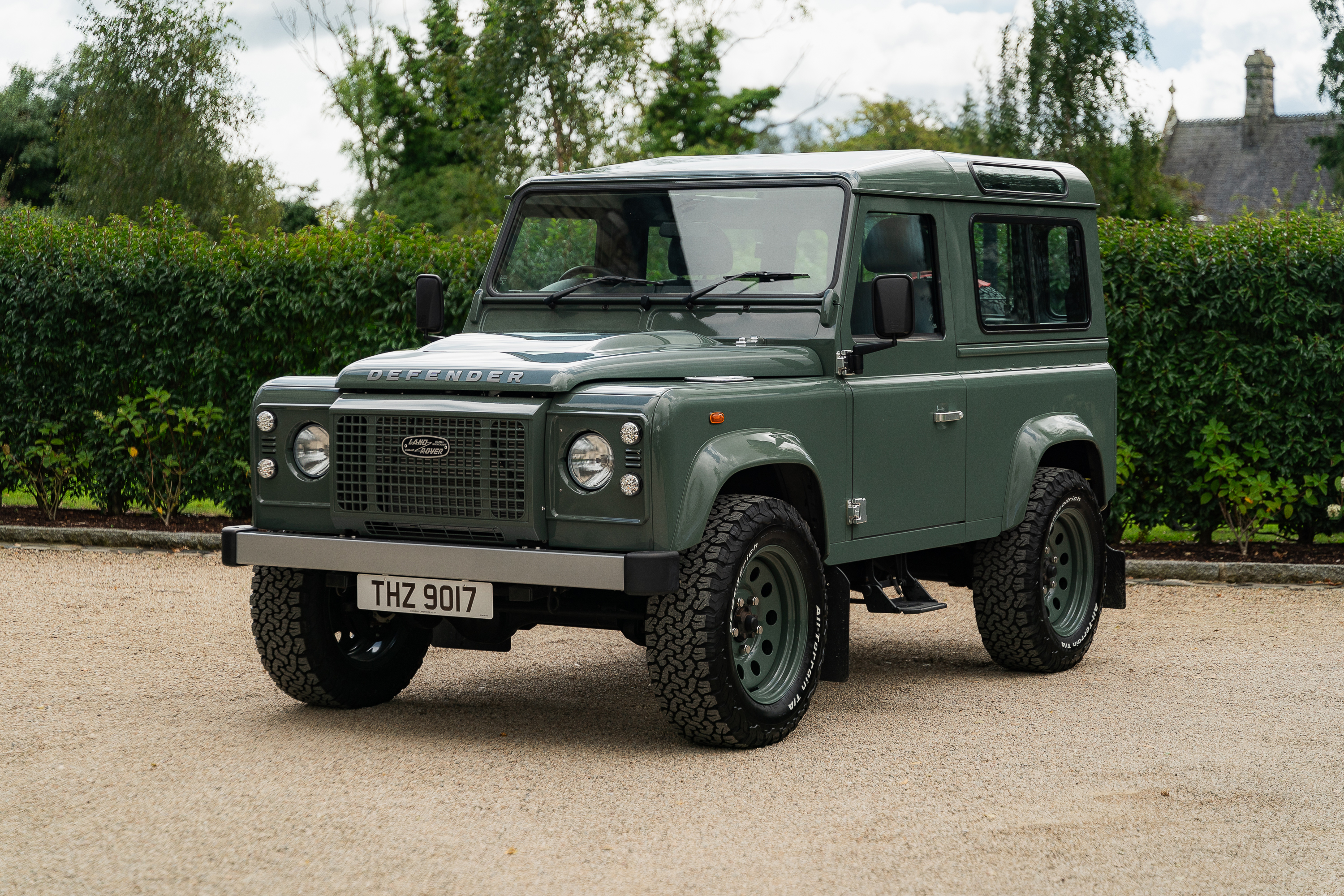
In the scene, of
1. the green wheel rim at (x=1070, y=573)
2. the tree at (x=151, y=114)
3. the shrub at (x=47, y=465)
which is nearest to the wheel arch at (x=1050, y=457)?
the green wheel rim at (x=1070, y=573)

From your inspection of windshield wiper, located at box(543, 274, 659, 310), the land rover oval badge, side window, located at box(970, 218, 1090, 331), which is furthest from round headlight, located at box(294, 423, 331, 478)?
side window, located at box(970, 218, 1090, 331)

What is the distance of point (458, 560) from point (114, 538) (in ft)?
24.0

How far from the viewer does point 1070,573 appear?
7.96 metres

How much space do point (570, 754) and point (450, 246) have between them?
6590 mm

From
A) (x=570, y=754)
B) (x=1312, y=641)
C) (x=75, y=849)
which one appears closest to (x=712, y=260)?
(x=570, y=754)

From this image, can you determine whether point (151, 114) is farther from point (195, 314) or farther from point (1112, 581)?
point (1112, 581)

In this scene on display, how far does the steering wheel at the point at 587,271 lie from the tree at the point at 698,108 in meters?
18.0

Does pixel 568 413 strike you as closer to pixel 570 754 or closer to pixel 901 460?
pixel 570 754

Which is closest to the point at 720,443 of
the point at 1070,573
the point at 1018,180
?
the point at 1018,180

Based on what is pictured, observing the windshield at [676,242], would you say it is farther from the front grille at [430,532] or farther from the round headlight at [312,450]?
the front grille at [430,532]

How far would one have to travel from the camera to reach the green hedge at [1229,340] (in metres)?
10.4

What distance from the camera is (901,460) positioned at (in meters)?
6.64

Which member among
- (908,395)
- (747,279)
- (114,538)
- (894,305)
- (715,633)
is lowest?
(114,538)

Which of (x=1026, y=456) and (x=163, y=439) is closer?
(x=1026, y=456)
